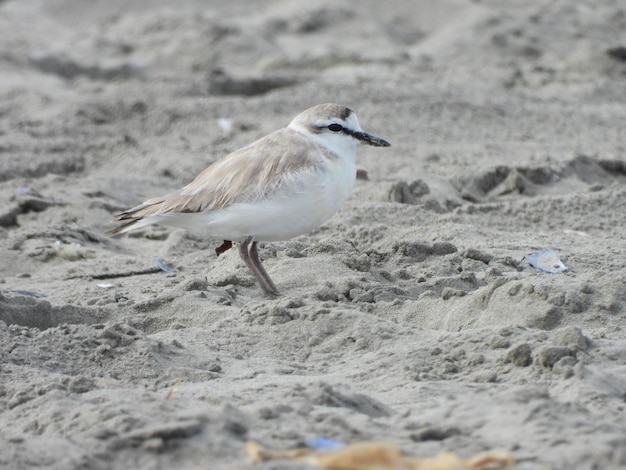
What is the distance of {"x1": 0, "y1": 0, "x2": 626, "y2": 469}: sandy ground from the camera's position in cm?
364

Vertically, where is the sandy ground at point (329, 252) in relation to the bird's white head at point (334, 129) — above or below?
below

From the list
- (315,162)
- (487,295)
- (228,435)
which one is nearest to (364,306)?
(487,295)

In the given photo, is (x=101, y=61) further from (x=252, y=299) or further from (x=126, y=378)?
(x=126, y=378)

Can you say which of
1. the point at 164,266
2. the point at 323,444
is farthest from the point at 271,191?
the point at 323,444

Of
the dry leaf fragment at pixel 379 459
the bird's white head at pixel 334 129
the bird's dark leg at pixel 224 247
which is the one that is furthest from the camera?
the bird's dark leg at pixel 224 247

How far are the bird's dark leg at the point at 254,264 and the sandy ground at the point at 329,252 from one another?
0.08 m

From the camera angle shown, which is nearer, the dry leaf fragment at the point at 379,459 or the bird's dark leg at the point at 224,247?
the dry leaf fragment at the point at 379,459

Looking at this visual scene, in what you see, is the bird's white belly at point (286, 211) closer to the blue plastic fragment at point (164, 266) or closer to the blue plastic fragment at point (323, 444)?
the blue plastic fragment at point (164, 266)

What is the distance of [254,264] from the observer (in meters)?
5.91

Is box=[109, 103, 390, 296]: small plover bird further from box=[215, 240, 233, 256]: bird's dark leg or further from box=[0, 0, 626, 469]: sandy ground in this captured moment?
box=[0, 0, 626, 469]: sandy ground

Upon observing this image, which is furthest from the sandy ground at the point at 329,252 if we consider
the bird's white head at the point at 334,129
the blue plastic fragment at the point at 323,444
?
the bird's white head at the point at 334,129

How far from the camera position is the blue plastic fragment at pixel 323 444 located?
3369 mm

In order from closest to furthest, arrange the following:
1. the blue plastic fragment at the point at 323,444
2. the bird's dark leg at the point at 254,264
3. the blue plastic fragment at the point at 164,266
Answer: the blue plastic fragment at the point at 323,444 < the bird's dark leg at the point at 254,264 < the blue plastic fragment at the point at 164,266

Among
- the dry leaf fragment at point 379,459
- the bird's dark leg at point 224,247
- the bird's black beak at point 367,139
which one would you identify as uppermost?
the bird's black beak at point 367,139
